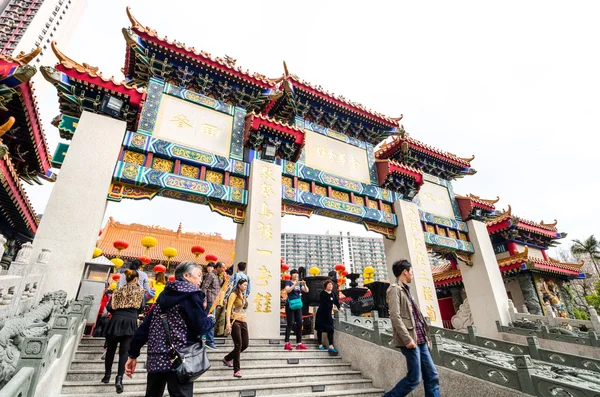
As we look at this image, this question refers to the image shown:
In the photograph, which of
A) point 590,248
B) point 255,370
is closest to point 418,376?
point 255,370

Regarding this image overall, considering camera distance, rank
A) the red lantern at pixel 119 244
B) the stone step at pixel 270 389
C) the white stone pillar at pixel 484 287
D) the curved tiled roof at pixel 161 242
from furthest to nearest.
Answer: the curved tiled roof at pixel 161 242 < the red lantern at pixel 119 244 < the white stone pillar at pixel 484 287 < the stone step at pixel 270 389

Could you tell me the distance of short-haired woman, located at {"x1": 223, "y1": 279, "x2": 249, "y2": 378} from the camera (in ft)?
14.6

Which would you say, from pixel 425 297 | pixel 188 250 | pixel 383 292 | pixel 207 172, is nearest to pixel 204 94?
pixel 207 172

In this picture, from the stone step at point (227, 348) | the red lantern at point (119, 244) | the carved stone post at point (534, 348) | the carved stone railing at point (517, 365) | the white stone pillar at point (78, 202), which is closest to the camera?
the carved stone railing at point (517, 365)

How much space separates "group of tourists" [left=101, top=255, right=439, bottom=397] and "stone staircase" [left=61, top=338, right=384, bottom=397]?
0.21m

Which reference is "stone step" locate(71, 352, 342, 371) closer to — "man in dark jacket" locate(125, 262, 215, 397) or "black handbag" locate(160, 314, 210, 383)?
"man in dark jacket" locate(125, 262, 215, 397)

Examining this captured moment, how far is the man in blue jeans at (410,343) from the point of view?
10.3 feet

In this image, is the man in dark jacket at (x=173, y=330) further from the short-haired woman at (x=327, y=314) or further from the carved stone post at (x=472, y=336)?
the carved stone post at (x=472, y=336)

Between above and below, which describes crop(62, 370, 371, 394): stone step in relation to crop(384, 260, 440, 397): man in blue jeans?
below

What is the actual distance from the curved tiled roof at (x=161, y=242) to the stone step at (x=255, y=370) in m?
14.2

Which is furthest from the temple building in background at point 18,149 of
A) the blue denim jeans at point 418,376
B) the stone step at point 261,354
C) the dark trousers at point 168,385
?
the blue denim jeans at point 418,376

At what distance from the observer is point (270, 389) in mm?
4332

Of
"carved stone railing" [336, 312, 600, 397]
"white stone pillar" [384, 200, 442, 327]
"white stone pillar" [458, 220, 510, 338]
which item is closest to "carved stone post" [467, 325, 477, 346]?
"carved stone railing" [336, 312, 600, 397]

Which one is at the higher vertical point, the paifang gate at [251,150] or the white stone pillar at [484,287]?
the paifang gate at [251,150]
